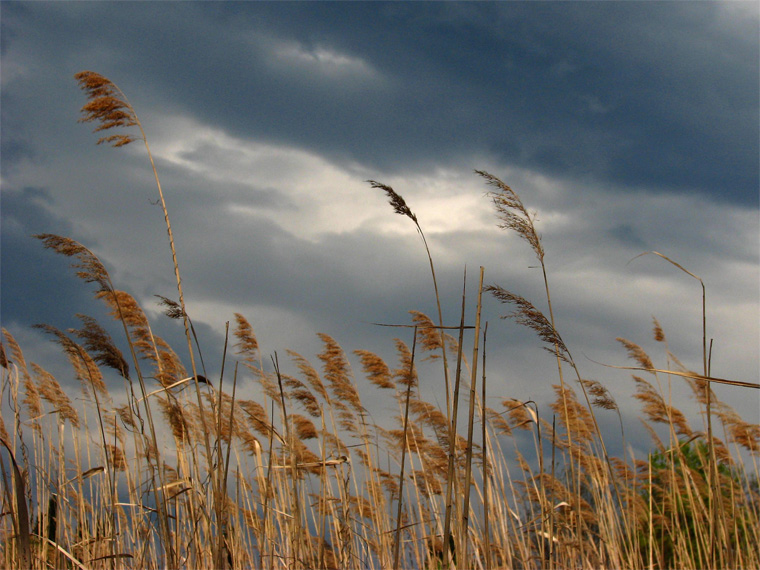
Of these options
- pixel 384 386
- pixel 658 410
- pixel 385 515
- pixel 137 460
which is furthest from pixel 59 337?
pixel 658 410

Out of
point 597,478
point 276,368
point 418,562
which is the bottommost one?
point 418,562

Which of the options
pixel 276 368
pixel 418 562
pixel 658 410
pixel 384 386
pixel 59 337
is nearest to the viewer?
pixel 276 368

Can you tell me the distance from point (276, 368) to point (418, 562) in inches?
99.3

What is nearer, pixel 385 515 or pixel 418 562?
pixel 418 562

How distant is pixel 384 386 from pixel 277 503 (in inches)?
81.7

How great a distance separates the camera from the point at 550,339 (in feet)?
7.80

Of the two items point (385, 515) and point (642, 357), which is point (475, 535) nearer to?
point (385, 515)

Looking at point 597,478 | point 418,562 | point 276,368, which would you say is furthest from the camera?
point 597,478

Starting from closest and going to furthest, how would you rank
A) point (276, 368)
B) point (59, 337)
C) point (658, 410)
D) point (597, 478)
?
point (276, 368)
point (59, 337)
point (597, 478)
point (658, 410)

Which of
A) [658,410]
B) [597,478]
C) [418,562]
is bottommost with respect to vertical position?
[418,562]

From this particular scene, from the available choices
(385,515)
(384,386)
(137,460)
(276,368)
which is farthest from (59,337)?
(384,386)

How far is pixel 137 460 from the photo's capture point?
471 centimetres

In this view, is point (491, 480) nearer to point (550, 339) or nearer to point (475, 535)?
point (475, 535)

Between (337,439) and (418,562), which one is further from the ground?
(337,439)
